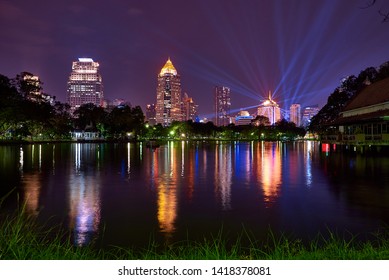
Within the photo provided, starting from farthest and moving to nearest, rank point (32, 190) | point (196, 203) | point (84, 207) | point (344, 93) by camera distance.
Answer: point (344, 93) < point (32, 190) < point (196, 203) < point (84, 207)

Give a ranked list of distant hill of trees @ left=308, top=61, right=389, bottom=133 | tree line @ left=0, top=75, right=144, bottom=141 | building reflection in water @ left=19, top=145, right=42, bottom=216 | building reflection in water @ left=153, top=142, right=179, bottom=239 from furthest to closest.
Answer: distant hill of trees @ left=308, top=61, right=389, bottom=133 → tree line @ left=0, top=75, right=144, bottom=141 → building reflection in water @ left=19, top=145, right=42, bottom=216 → building reflection in water @ left=153, top=142, right=179, bottom=239

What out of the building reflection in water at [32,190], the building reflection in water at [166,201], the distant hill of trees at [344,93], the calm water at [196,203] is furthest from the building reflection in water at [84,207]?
the distant hill of trees at [344,93]

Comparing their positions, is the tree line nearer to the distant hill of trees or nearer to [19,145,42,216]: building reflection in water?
[19,145,42,216]: building reflection in water

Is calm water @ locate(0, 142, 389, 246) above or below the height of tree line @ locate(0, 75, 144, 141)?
below

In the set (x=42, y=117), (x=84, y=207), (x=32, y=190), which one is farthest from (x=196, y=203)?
(x=42, y=117)

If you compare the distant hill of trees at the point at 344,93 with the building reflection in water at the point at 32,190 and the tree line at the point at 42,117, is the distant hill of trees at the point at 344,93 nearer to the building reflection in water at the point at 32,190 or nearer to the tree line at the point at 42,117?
the tree line at the point at 42,117

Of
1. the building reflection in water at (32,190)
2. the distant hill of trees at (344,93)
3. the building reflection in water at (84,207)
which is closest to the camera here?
the building reflection in water at (84,207)

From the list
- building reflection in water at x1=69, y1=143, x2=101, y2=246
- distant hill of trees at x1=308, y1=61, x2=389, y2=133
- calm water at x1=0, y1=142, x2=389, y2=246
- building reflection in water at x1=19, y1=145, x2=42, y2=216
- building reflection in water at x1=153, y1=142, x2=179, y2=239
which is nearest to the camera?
building reflection in water at x1=69, y1=143, x2=101, y2=246

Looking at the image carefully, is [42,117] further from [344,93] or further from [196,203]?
[196,203]

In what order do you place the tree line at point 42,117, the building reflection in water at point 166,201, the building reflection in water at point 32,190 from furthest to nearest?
1. the tree line at point 42,117
2. the building reflection in water at point 32,190
3. the building reflection in water at point 166,201

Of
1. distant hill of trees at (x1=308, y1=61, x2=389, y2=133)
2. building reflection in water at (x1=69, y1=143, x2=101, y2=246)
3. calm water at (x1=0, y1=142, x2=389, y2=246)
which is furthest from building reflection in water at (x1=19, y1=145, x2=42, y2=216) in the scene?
distant hill of trees at (x1=308, y1=61, x2=389, y2=133)

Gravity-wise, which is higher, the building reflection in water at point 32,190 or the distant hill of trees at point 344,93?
the distant hill of trees at point 344,93

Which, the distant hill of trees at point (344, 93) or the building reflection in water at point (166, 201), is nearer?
the building reflection in water at point (166, 201)

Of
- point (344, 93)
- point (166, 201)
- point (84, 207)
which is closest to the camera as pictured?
point (84, 207)
